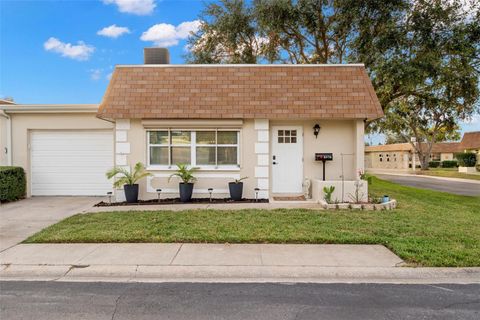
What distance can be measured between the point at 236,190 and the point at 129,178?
3372 millimetres

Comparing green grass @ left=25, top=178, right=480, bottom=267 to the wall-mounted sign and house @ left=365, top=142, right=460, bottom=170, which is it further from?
house @ left=365, top=142, right=460, bottom=170

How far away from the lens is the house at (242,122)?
9.97 meters

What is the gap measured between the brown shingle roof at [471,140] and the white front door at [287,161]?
4101 centimetres

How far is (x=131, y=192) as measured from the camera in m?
9.83

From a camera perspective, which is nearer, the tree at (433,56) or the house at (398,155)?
the tree at (433,56)

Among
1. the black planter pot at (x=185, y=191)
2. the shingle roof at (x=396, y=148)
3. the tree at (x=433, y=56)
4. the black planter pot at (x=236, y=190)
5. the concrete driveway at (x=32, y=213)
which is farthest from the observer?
the shingle roof at (x=396, y=148)

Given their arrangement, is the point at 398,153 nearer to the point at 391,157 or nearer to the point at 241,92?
the point at 391,157

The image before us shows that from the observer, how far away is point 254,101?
33.2 ft

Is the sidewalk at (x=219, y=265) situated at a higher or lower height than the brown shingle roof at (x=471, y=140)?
lower

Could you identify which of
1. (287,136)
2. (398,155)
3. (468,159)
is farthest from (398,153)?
(287,136)

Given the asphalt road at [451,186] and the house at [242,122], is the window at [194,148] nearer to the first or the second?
the house at [242,122]

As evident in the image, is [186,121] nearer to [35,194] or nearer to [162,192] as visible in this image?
[162,192]

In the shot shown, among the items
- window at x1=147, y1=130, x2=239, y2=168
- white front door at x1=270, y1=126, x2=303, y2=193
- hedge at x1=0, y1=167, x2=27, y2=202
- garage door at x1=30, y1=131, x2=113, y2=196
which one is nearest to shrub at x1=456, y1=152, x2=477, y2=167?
white front door at x1=270, y1=126, x2=303, y2=193

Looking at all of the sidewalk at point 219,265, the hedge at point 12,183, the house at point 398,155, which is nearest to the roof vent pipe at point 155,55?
the hedge at point 12,183
